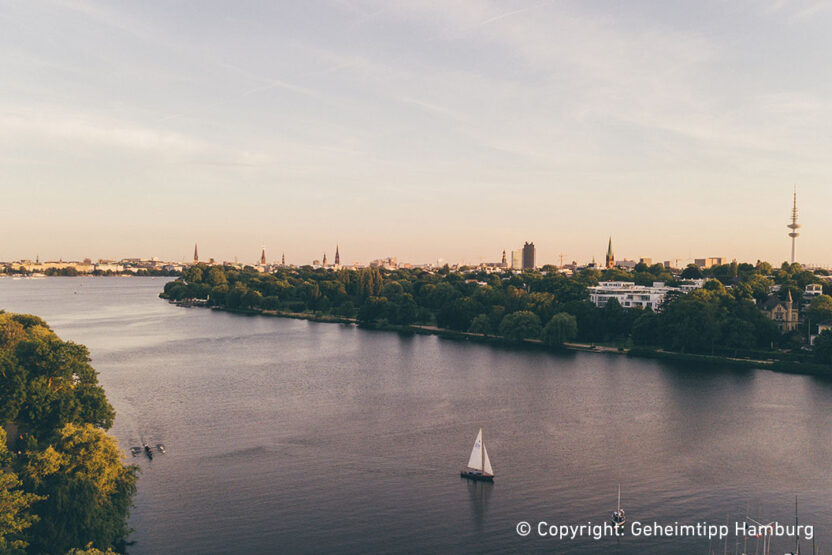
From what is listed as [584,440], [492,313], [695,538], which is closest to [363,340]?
[492,313]

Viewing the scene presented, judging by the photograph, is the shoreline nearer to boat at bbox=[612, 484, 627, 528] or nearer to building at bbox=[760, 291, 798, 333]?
building at bbox=[760, 291, 798, 333]

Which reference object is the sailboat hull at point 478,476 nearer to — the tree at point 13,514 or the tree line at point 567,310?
the tree at point 13,514

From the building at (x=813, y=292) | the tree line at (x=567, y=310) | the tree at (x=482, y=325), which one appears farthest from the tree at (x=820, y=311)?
the tree at (x=482, y=325)

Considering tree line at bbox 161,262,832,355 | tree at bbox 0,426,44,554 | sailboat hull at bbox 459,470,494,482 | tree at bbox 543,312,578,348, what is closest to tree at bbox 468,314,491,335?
tree line at bbox 161,262,832,355

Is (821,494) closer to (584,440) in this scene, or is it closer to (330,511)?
(584,440)

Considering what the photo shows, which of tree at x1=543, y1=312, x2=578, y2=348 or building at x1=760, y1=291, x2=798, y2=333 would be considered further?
building at x1=760, y1=291, x2=798, y2=333

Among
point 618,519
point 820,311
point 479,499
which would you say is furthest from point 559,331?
point 618,519

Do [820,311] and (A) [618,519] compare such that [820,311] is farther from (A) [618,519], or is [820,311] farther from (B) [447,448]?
(A) [618,519]
